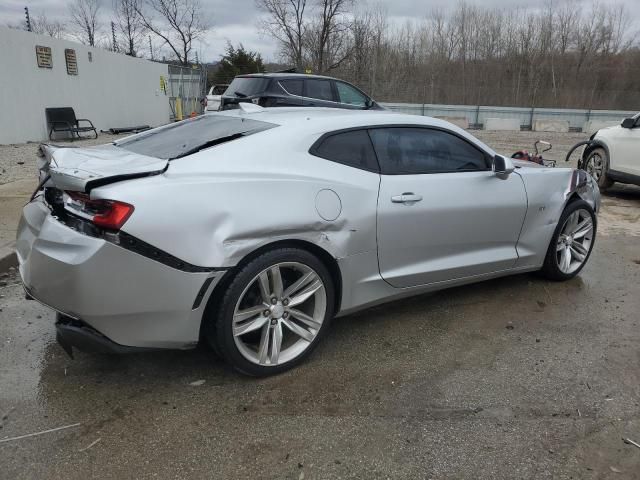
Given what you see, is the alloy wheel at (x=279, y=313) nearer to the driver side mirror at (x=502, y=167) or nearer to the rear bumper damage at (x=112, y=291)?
the rear bumper damage at (x=112, y=291)

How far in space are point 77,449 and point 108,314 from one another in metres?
0.62

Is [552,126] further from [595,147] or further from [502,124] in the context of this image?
[595,147]

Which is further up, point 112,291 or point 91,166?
point 91,166

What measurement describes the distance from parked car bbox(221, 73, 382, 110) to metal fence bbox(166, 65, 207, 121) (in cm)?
1331

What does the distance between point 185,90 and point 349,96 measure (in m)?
15.3

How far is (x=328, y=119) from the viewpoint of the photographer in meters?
3.36

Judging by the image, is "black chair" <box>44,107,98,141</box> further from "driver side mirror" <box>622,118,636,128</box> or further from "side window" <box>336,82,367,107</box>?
"driver side mirror" <box>622,118,636,128</box>

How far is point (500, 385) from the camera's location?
9.93ft

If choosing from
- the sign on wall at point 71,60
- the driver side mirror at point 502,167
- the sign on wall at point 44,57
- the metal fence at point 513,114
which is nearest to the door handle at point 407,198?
the driver side mirror at point 502,167

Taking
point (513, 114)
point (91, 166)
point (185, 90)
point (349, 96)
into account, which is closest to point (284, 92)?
point (349, 96)

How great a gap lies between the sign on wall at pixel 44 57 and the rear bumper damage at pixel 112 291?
13.9 meters

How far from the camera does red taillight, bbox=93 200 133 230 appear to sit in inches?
96.0

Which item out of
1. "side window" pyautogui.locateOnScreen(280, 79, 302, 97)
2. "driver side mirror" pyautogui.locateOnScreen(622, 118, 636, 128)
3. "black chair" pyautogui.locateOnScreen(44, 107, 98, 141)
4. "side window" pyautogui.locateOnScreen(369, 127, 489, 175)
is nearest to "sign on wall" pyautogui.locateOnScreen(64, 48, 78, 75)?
"black chair" pyautogui.locateOnScreen(44, 107, 98, 141)

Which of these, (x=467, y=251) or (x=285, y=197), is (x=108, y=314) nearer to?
(x=285, y=197)
